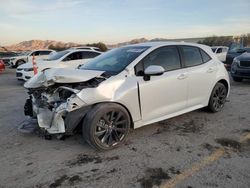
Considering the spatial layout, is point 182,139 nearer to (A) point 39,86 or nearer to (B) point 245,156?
(B) point 245,156

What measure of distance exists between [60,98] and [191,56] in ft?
9.26

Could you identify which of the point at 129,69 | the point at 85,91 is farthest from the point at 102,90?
the point at 129,69

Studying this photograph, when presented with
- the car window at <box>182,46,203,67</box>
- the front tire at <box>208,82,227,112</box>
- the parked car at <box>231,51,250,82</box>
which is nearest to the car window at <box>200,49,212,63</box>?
the car window at <box>182,46,203,67</box>

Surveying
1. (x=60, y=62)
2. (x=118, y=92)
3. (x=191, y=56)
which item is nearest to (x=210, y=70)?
(x=191, y=56)

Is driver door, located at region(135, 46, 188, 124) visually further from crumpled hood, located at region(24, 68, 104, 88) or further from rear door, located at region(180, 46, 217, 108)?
crumpled hood, located at region(24, 68, 104, 88)

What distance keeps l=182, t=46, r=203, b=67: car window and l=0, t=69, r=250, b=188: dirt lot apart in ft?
3.95

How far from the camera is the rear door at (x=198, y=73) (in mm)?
5660

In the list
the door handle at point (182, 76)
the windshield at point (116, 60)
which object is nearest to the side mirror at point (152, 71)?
the windshield at point (116, 60)

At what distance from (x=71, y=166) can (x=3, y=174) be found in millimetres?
887

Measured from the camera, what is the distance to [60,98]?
4621 millimetres

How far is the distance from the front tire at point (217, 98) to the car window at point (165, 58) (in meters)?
1.37

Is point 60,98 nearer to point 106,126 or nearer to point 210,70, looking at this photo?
point 106,126

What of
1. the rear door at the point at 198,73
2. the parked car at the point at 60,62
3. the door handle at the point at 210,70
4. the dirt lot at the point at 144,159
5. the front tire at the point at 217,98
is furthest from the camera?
the parked car at the point at 60,62

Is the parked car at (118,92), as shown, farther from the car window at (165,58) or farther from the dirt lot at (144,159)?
the dirt lot at (144,159)
